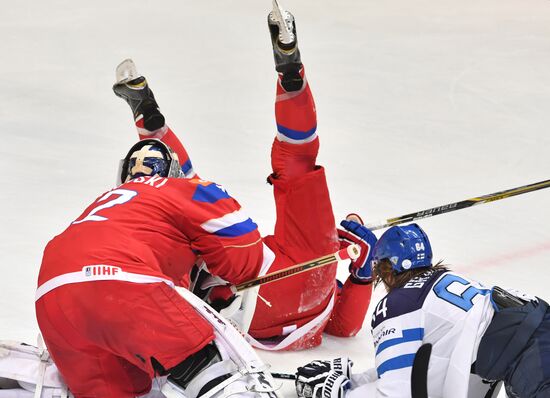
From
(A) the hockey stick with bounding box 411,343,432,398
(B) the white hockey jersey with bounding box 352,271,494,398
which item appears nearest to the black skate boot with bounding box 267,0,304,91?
(B) the white hockey jersey with bounding box 352,271,494,398

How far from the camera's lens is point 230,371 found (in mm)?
3039

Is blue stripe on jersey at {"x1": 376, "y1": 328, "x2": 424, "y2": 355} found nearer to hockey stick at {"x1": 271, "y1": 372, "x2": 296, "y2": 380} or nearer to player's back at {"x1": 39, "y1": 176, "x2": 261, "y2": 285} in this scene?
player's back at {"x1": 39, "y1": 176, "x2": 261, "y2": 285}

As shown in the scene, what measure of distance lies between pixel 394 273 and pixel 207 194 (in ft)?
2.03

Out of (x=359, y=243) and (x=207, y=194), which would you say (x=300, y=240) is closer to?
(x=359, y=243)

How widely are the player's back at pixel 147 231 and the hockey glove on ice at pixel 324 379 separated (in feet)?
1.97

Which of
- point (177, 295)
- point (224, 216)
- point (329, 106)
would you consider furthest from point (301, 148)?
point (329, 106)

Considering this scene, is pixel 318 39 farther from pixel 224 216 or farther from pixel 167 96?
pixel 224 216

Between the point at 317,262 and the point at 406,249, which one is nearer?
the point at 406,249

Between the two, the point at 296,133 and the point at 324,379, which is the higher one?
the point at 296,133

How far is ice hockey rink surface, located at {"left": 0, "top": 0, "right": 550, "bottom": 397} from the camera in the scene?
5155mm

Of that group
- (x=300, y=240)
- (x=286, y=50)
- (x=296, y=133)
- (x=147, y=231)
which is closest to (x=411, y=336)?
(x=147, y=231)

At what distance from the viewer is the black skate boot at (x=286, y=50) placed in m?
4.23

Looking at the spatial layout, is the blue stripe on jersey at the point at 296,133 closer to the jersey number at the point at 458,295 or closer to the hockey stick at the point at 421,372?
the jersey number at the point at 458,295

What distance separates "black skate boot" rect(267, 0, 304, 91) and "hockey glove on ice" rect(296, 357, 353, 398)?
45.0 inches
